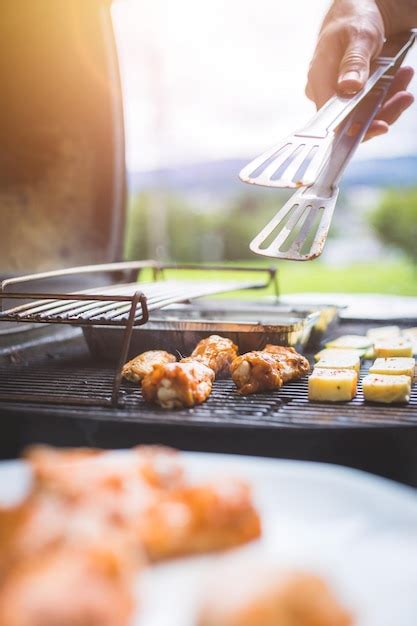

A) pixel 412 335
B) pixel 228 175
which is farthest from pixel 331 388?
pixel 228 175

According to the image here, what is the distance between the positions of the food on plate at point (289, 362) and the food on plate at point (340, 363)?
7cm

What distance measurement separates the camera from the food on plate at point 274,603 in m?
0.98

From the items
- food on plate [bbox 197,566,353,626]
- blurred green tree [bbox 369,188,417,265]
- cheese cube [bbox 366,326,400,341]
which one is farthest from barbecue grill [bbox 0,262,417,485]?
blurred green tree [bbox 369,188,417,265]

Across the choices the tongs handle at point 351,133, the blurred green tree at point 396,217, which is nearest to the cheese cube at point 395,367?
the tongs handle at point 351,133

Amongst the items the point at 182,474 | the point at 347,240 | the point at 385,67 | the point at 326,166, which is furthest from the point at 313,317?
the point at 347,240

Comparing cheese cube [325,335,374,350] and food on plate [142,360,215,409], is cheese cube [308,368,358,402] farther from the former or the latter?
A: cheese cube [325,335,374,350]

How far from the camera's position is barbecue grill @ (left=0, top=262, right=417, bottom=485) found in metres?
2.13

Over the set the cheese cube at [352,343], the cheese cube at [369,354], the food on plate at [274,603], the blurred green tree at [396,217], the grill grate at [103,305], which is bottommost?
the food on plate at [274,603]

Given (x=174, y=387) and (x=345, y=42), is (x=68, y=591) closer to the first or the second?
(x=174, y=387)

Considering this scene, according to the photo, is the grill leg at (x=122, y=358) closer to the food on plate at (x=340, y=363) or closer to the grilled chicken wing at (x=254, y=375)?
the grilled chicken wing at (x=254, y=375)

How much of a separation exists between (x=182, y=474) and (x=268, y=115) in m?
9.44

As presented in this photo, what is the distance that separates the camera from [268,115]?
1025cm

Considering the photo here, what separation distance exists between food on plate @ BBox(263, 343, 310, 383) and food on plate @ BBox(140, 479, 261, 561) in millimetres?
1533

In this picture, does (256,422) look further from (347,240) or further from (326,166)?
(347,240)
